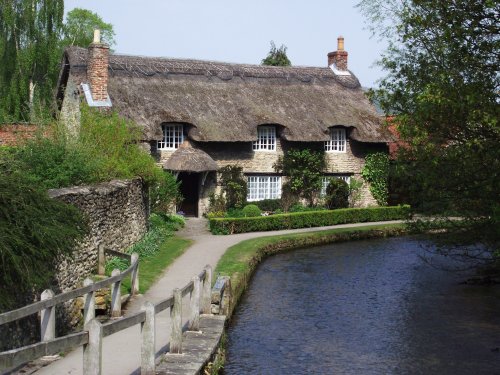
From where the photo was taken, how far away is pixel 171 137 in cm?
3259

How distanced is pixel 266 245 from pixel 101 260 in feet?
31.8

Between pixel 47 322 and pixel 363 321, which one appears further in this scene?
pixel 363 321

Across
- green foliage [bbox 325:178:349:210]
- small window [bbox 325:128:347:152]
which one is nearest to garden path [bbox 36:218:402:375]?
green foliage [bbox 325:178:349:210]

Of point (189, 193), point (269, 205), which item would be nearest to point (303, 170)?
point (269, 205)

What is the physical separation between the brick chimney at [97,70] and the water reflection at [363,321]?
12220mm

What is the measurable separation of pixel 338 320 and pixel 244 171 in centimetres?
1924

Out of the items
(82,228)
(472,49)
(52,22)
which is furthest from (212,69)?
(82,228)

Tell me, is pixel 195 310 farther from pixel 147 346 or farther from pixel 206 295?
pixel 147 346

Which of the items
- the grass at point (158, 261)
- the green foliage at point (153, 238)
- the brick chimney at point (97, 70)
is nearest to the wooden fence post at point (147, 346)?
the grass at point (158, 261)

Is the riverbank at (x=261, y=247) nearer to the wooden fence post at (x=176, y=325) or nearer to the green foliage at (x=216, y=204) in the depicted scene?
the wooden fence post at (x=176, y=325)

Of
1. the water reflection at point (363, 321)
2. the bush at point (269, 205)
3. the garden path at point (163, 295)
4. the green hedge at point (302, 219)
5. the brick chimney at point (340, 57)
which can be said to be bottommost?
the water reflection at point (363, 321)

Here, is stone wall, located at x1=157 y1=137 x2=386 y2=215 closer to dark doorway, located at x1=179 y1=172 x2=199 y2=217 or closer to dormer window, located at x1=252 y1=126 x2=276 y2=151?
dormer window, located at x1=252 y1=126 x2=276 y2=151

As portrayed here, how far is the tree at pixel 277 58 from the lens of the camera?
55.5 metres

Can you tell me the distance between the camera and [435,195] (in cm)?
1711
